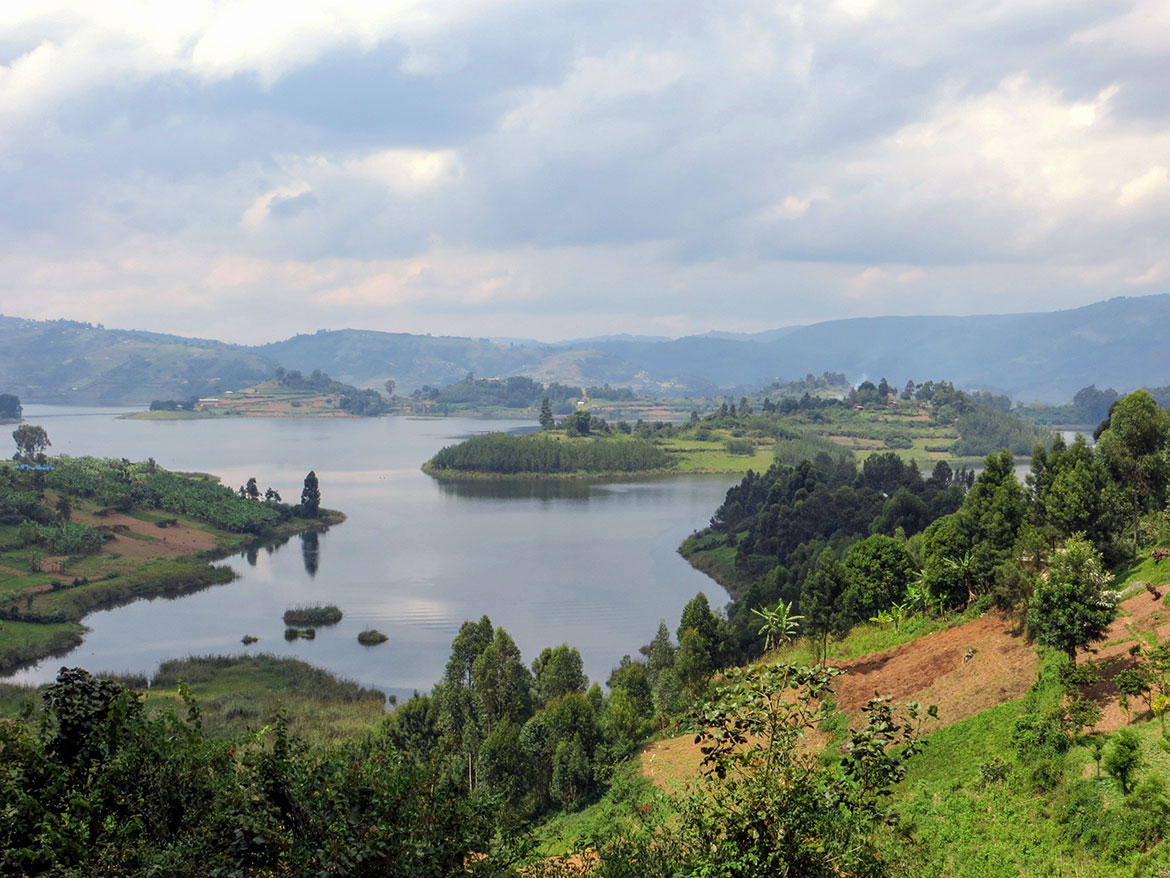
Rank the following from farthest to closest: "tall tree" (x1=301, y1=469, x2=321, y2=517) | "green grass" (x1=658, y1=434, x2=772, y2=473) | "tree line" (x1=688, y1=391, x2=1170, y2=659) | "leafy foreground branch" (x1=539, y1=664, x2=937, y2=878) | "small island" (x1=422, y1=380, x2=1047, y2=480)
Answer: "green grass" (x1=658, y1=434, x2=772, y2=473) → "small island" (x1=422, y1=380, x2=1047, y2=480) → "tall tree" (x1=301, y1=469, x2=321, y2=517) → "tree line" (x1=688, y1=391, x2=1170, y2=659) → "leafy foreground branch" (x1=539, y1=664, x2=937, y2=878)

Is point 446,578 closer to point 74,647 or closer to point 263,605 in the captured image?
point 263,605

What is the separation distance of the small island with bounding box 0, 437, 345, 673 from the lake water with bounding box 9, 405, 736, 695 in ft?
6.20

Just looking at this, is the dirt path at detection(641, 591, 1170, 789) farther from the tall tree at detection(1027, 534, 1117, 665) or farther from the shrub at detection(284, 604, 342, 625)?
the shrub at detection(284, 604, 342, 625)

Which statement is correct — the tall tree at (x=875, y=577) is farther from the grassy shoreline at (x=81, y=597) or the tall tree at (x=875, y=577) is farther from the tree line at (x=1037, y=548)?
the grassy shoreline at (x=81, y=597)

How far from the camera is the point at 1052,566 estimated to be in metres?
17.1

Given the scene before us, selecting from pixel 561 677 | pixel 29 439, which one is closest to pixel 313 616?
pixel 561 677

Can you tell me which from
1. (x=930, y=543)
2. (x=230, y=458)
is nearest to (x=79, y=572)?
(x=930, y=543)

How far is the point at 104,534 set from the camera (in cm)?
6331

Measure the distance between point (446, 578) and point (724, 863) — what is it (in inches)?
2030

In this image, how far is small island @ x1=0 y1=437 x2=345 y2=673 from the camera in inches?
1940

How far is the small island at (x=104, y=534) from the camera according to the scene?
49.3m

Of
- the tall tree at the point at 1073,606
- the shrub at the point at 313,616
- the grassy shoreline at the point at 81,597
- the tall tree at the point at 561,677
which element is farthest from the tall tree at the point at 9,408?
the tall tree at the point at 1073,606

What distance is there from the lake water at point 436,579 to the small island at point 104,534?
6.20 feet

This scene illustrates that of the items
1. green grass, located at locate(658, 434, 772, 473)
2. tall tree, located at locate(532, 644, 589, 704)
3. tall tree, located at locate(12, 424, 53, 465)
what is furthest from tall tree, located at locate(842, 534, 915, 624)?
tall tree, located at locate(12, 424, 53, 465)
